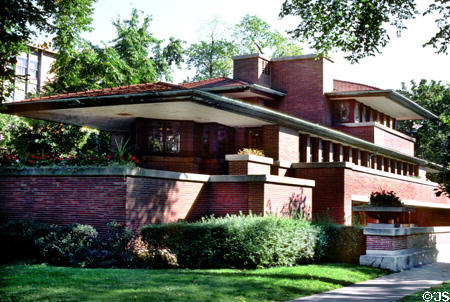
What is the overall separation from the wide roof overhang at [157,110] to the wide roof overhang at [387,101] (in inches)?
296

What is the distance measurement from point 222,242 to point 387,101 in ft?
72.4

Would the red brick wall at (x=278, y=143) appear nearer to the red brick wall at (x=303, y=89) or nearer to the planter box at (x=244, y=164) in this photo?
the planter box at (x=244, y=164)

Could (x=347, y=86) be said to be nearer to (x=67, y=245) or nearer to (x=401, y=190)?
(x=401, y=190)

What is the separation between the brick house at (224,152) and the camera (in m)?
16.4

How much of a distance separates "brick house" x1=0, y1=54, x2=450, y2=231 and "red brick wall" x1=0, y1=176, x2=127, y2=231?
0.10ft

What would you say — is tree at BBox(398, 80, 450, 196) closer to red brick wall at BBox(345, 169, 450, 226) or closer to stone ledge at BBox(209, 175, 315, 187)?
red brick wall at BBox(345, 169, 450, 226)

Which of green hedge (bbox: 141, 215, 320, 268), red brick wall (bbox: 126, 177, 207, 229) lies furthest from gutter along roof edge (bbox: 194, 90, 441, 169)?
green hedge (bbox: 141, 215, 320, 268)

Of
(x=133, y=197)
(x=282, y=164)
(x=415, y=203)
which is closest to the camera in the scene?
(x=133, y=197)

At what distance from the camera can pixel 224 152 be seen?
23.2 meters

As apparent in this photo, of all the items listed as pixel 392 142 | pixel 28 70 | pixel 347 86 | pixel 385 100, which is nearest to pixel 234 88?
pixel 347 86

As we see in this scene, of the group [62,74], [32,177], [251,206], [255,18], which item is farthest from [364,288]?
[255,18]

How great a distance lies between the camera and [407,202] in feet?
99.5

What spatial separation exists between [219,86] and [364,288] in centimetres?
1667

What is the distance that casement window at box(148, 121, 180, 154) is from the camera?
862 inches
